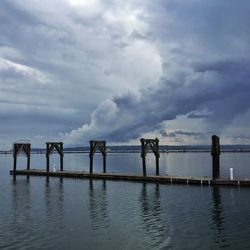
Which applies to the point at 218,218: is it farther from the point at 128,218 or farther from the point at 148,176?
the point at 148,176

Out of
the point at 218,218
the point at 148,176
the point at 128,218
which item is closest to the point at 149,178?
the point at 148,176

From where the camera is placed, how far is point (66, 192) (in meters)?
49.6

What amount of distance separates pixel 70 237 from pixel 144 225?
18.5ft

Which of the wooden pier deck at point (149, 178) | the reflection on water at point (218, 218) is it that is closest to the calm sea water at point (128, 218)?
the reflection on water at point (218, 218)

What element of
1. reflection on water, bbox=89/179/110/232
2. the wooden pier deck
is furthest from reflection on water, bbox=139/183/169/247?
the wooden pier deck

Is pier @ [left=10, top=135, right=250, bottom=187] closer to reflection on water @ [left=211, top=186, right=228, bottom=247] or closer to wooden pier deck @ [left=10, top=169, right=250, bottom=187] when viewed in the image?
wooden pier deck @ [left=10, top=169, right=250, bottom=187]

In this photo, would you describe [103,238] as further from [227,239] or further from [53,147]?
[53,147]

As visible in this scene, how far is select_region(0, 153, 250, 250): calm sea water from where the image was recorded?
24297 mm

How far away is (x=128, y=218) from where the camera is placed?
1248 inches

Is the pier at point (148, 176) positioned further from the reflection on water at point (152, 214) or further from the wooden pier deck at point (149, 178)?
the reflection on water at point (152, 214)

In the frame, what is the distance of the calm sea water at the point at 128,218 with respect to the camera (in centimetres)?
2430

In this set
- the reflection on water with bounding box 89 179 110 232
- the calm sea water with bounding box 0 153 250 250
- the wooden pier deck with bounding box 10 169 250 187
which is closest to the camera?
the calm sea water with bounding box 0 153 250 250

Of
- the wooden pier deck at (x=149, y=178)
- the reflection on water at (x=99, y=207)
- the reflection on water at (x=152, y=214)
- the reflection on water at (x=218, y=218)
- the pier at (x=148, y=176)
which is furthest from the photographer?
the pier at (x=148, y=176)

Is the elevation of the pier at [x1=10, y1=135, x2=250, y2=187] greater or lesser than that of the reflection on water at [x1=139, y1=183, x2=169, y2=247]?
greater
